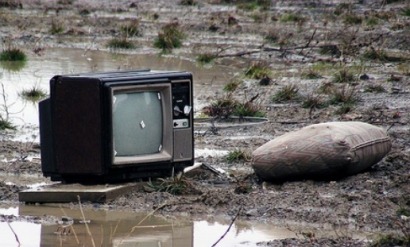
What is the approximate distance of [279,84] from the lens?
14078mm

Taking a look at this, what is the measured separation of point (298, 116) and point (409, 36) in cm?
756

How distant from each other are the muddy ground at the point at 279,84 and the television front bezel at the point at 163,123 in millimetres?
234

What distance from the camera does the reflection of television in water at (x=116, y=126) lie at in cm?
782

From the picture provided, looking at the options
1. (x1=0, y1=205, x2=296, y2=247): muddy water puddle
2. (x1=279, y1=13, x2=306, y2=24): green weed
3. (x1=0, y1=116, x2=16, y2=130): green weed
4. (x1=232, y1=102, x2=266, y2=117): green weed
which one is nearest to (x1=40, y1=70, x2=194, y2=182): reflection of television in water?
(x1=0, y1=205, x2=296, y2=247): muddy water puddle

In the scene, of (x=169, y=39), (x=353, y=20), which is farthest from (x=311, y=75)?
(x=353, y=20)

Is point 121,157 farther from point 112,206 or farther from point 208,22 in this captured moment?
point 208,22

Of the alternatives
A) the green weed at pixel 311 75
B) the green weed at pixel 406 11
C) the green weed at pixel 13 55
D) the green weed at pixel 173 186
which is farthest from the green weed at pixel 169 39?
the green weed at pixel 173 186

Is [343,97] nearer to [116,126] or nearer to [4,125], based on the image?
[4,125]

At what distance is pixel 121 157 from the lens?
316 inches

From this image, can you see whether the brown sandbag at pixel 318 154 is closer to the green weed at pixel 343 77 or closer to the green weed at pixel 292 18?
the green weed at pixel 343 77

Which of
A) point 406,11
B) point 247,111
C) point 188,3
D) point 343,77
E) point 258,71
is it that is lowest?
point 188,3

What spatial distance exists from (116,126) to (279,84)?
627cm

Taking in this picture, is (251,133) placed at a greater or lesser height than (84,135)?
lesser

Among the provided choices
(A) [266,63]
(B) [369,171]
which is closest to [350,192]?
(B) [369,171]
